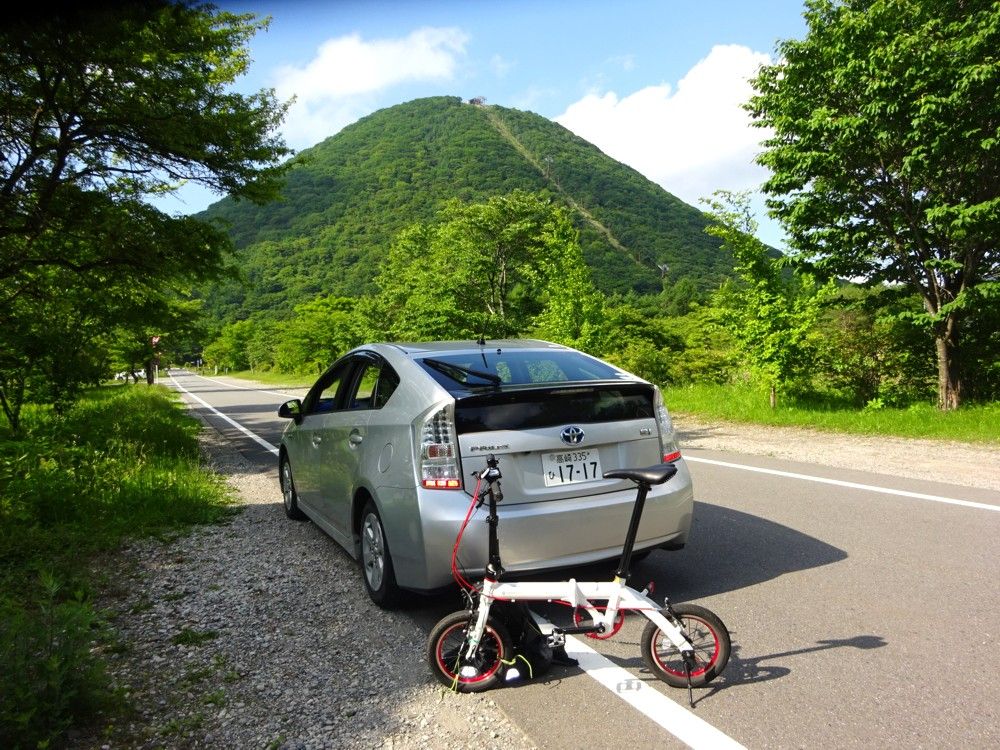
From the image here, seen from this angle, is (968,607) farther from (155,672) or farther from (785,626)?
(155,672)

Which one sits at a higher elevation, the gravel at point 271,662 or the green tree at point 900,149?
the green tree at point 900,149

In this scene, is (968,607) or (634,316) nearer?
(968,607)

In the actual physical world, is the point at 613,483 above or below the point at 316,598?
above

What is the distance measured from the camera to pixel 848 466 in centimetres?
809

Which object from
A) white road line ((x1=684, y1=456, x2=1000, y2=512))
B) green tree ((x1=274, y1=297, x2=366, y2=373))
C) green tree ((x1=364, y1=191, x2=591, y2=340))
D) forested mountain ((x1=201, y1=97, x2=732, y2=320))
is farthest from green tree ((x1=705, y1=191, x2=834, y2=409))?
forested mountain ((x1=201, y1=97, x2=732, y2=320))

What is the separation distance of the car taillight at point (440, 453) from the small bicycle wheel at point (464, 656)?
69 centimetres

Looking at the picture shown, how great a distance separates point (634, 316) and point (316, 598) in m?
30.8

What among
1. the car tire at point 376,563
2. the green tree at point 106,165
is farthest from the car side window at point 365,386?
the green tree at point 106,165

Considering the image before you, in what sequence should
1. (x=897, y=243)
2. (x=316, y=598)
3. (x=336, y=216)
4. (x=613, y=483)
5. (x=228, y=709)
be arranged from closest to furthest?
(x=228, y=709), (x=613, y=483), (x=316, y=598), (x=897, y=243), (x=336, y=216)

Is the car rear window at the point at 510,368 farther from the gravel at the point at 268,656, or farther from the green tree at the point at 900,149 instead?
the green tree at the point at 900,149

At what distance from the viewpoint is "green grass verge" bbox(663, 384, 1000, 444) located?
33.1 feet

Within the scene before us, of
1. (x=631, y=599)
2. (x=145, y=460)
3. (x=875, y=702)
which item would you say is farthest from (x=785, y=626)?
(x=145, y=460)

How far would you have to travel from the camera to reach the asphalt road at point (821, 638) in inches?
104

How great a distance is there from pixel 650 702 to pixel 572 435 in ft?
4.44
